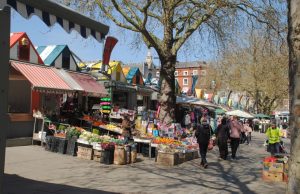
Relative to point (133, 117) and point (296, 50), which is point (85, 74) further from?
point (296, 50)

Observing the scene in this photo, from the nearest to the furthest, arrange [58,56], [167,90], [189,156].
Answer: [189,156]
[58,56]
[167,90]

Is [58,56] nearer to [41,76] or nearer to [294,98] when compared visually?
[41,76]

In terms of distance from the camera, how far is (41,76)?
15250mm

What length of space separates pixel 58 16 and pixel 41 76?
35.2ft

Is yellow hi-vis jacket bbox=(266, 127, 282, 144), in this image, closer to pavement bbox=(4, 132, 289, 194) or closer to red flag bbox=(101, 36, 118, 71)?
pavement bbox=(4, 132, 289, 194)

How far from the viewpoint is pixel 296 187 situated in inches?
171

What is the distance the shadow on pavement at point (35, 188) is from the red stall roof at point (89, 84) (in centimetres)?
866

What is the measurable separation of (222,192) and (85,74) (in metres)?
11.7

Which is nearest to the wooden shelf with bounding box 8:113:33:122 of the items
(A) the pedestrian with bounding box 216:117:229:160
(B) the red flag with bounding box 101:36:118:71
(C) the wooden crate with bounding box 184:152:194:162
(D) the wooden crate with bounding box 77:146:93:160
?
(D) the wooden crate with bounding box 77:146:93:160

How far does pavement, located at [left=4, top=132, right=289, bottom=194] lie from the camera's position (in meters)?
8.79

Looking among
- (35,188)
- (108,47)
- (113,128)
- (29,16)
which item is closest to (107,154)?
(113,128)

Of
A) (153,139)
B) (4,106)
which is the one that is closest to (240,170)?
(153,139)

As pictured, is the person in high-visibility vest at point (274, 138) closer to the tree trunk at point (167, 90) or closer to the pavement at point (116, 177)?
the pavement at point (116, 177)

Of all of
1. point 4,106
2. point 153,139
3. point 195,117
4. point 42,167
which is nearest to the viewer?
point 4,106
